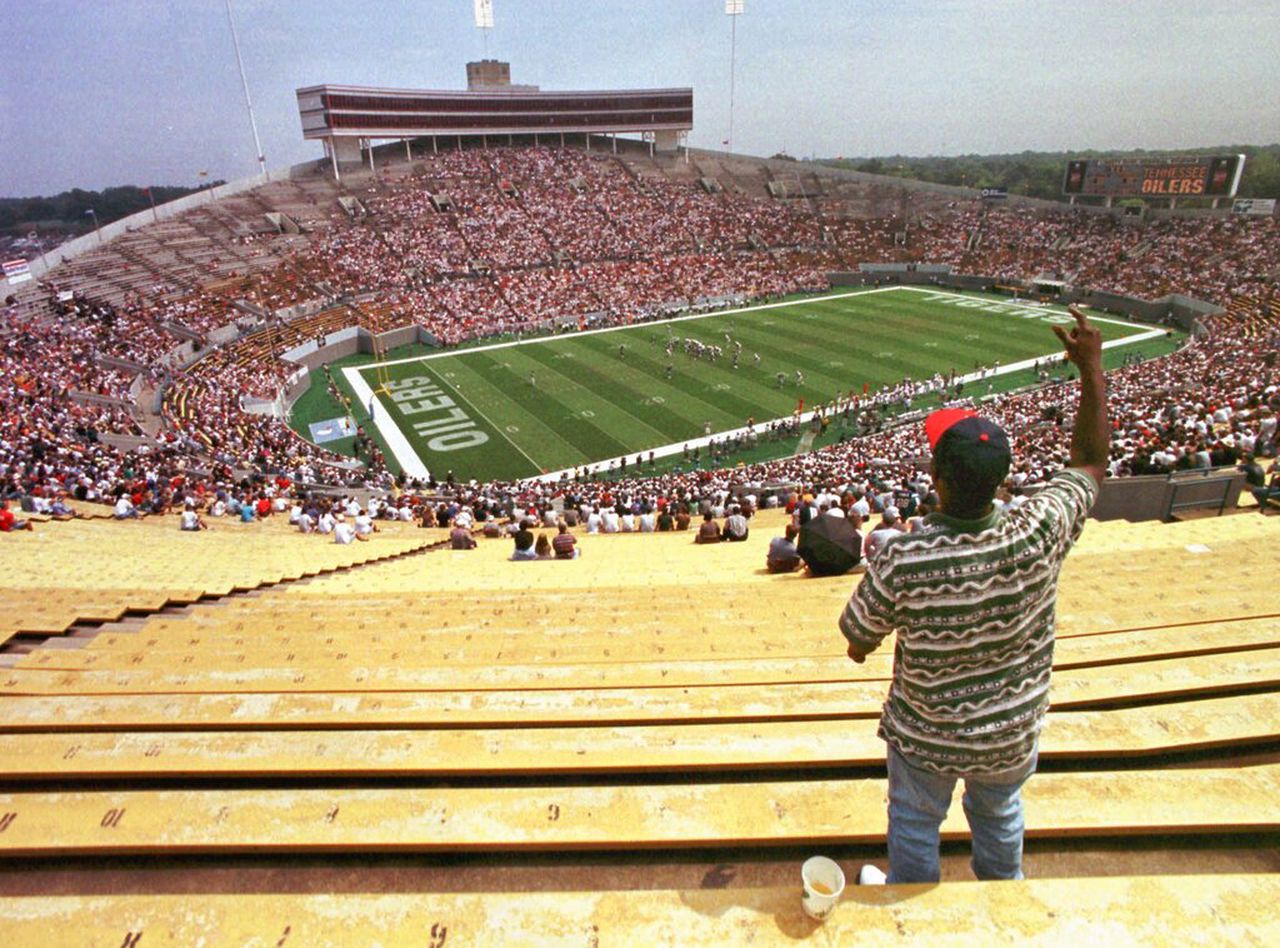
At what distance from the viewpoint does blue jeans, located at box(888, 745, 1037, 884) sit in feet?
7.77

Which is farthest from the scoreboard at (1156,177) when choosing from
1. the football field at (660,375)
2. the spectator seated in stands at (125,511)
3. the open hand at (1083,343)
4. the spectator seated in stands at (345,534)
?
the spectator seated in stands at (125,511)

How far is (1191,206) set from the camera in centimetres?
5541

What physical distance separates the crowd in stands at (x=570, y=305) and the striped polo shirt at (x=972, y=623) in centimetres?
1303

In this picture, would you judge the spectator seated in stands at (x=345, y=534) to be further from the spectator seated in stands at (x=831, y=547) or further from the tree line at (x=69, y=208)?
the tree line at (x=69, y=208)

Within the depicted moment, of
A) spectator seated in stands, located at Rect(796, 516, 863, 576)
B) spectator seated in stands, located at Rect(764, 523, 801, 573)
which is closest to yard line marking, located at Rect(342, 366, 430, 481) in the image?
spectator seated in stands, located at Rect(764, 523, 801, 573)

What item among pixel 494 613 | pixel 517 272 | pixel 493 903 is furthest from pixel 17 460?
pixel 517 272

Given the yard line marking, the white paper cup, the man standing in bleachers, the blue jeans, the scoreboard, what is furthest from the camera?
the scoreboard

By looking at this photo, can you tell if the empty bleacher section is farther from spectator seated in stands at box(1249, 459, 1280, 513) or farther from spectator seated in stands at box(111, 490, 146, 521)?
spectator seated in stands at box(111, 490, 146, 521)

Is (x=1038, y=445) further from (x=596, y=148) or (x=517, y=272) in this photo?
(x=596, y=148)

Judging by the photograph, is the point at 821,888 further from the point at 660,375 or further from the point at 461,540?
the point at 660,375

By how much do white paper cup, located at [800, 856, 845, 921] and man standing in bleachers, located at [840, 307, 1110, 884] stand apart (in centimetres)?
45

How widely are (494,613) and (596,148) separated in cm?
7890

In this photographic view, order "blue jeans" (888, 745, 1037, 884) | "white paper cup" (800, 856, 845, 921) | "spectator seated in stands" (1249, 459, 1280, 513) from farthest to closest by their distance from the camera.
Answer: "spectator seated in stands" (1249, 459, 1280, 513) < "blue jeans" (888, 745, 1037, 884) < "white paper cup" (800, 856, 845, 921)

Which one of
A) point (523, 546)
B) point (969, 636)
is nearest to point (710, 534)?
point (523, 546)
